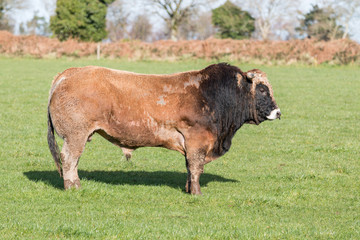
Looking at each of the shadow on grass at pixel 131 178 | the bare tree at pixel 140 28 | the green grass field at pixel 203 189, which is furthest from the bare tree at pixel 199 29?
the shadow on grass at pixel 131 178

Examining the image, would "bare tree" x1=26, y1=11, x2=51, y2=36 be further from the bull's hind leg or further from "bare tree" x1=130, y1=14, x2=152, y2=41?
the bull's hind leg

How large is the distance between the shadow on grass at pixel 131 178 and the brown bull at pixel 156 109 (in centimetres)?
100

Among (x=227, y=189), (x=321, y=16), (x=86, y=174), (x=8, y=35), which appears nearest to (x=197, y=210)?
(x=227, y=189)

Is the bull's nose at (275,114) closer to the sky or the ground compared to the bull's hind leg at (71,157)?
closer to the sky

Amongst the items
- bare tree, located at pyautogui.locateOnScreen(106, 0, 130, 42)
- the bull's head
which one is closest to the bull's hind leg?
the bull's head

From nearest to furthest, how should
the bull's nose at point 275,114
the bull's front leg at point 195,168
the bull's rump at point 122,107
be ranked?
the bull's rump at point 122,107, the bull's front leg at point 195,168, the bull's nose at point 275,114

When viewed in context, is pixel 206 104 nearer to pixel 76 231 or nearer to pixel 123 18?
pixel 76 231

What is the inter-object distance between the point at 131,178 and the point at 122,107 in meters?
2.18

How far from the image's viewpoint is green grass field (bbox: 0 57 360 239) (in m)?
6.69

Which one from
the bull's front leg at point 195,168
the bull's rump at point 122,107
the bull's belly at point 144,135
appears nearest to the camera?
the bull's rump at point 122,107

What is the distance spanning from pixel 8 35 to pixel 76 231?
149 ft

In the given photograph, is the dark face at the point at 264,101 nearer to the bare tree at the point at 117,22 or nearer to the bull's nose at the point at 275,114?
the bull's nose at the point at 275,114

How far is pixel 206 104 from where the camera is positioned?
849 centimetres

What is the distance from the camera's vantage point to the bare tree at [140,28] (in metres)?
111
